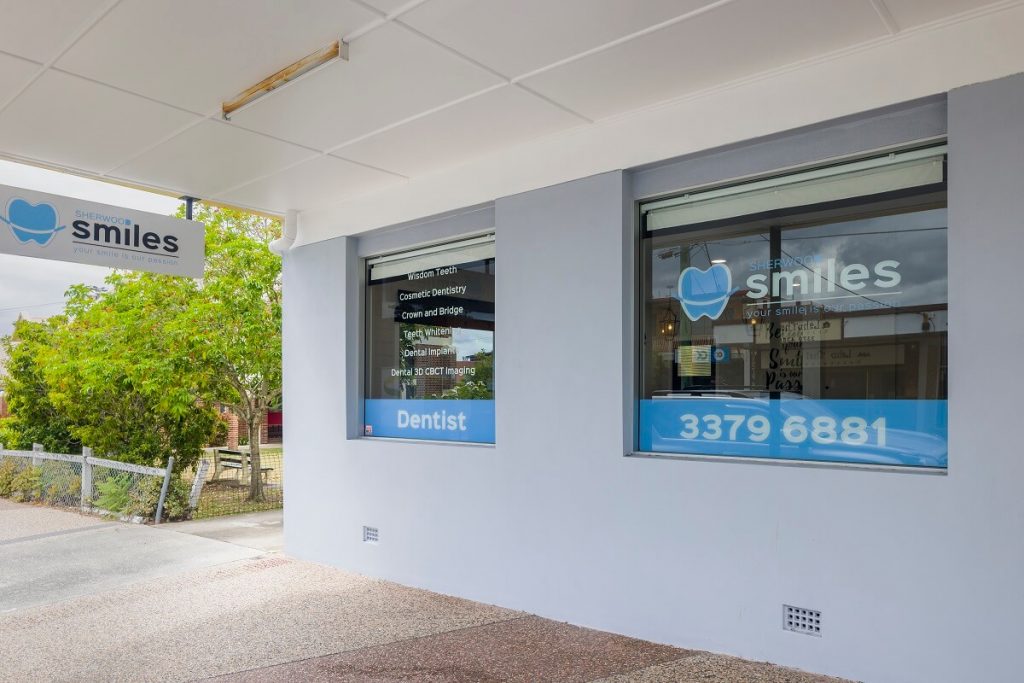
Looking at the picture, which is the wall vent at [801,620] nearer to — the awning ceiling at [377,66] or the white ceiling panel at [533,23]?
the awning ceiling at [377,66]

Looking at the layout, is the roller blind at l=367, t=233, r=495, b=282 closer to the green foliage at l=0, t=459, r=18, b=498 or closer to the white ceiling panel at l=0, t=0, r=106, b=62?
the white ceiling panel at l=0, t=0, r=106, b=62

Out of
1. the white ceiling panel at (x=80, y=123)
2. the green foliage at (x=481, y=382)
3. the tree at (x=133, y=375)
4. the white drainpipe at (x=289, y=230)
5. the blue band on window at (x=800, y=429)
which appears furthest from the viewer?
the tree at (x=133, y=375)

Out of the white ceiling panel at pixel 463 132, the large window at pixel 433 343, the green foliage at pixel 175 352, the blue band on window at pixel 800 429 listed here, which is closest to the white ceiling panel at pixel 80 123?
the white ceiling panel at pixel 463 132

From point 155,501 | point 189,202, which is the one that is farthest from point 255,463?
point 189,202

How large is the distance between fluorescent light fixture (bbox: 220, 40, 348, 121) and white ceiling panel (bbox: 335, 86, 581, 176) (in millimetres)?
958

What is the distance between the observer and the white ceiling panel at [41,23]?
3455mm

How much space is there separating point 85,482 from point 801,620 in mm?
10519

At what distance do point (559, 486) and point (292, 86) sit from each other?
3.08 metres

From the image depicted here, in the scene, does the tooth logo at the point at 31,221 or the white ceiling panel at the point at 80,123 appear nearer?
the white ceiling panel at the point at 80,123

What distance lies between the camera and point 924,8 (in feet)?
11.5

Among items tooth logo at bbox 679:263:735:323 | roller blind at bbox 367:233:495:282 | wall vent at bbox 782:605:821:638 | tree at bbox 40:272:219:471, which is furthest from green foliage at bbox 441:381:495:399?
tree at bbox 40:272:219:471

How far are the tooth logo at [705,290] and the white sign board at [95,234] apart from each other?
160 inches

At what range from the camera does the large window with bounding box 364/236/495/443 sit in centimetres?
582

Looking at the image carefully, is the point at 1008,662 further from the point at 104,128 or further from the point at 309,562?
the point at 104,128
